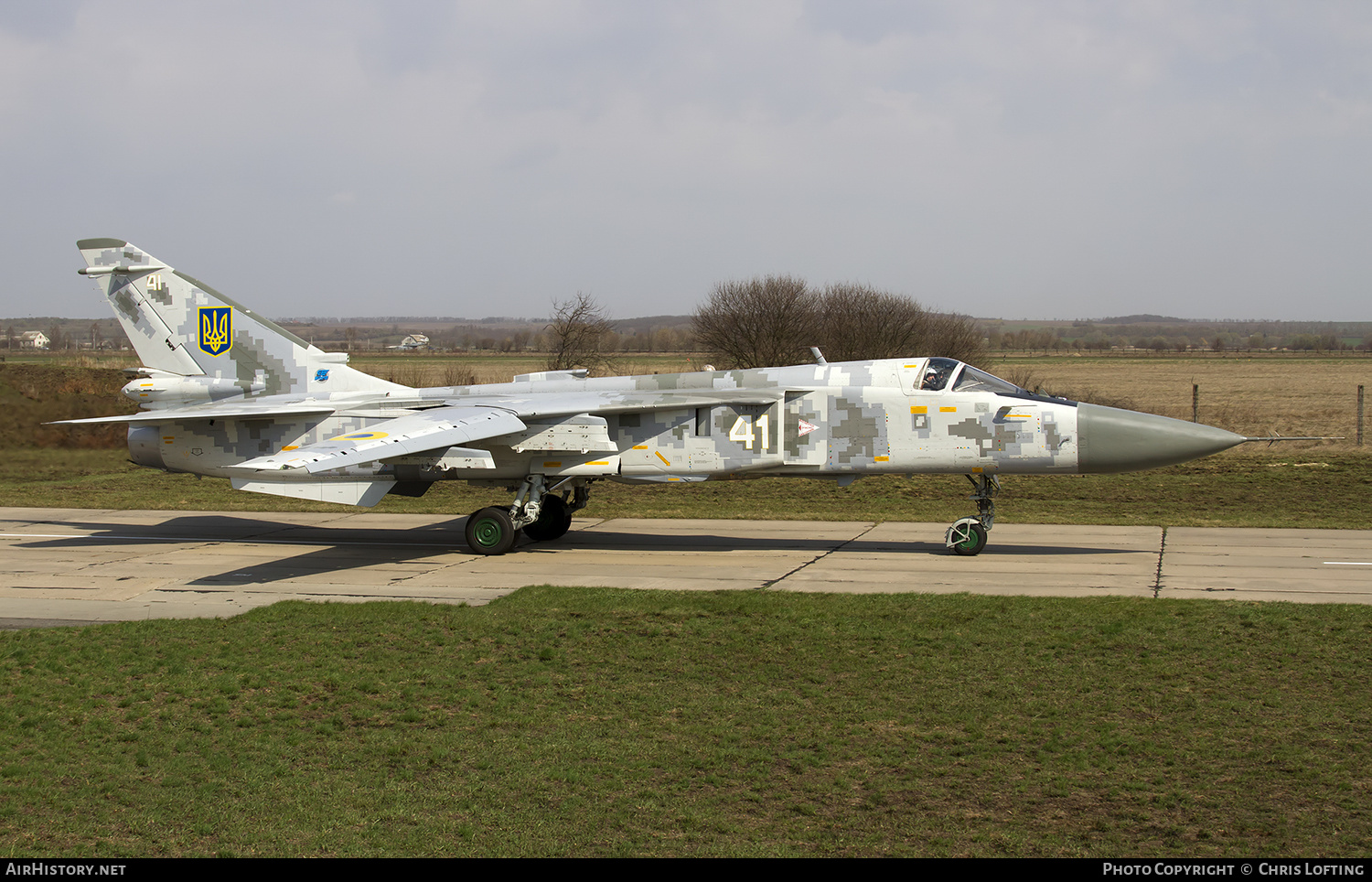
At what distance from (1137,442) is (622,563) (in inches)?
282

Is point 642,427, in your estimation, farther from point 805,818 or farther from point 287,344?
point 805,818

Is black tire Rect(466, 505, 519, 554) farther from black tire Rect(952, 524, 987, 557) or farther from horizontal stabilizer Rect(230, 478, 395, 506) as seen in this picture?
black tire Rect(952, 524, 987, 557)

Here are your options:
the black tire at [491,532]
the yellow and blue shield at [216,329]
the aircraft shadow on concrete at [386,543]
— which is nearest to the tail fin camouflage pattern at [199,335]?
the yellow and blue shield at [216,329]

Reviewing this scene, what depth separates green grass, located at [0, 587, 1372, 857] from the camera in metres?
6.25

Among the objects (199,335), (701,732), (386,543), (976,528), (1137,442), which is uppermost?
(199,335)

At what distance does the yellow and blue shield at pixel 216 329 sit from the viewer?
17.8 meters

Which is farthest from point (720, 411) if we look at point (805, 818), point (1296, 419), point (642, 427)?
point (1296, 419)

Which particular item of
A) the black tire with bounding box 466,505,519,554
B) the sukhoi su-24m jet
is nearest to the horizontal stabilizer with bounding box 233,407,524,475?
the sukhoi su-24m jet

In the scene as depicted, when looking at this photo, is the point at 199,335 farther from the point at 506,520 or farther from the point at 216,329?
the point at 506,520

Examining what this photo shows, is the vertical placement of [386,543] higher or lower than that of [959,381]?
lower

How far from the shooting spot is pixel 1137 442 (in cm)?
1467

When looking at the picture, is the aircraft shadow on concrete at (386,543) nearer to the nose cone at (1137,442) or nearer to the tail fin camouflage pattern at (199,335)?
the nose cone at (1137,442)

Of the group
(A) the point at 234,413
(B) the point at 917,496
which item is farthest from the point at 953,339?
(A) the point at 234,413

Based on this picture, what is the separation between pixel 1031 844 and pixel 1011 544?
10928mm
